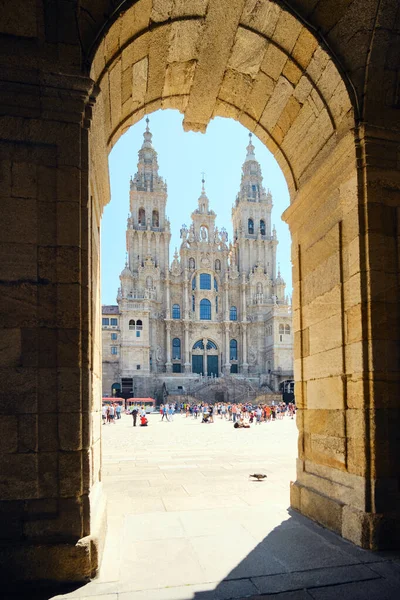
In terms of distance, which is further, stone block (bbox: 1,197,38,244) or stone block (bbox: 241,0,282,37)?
stone block (bbox: 241,0,282,37)

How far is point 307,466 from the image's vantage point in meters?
6.69

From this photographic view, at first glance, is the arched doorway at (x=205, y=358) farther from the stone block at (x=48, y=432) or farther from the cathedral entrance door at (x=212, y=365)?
the stone block at (x=48, y=432)

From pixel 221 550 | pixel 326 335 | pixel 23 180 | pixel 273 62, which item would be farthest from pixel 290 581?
pixel 273 62

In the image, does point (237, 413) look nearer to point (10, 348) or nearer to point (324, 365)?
point (324, 365)

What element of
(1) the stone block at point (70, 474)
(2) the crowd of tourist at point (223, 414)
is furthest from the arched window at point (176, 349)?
(1) the stone block at point (70, 474)

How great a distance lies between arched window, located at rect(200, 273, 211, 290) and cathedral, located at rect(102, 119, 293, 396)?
0.14 meters

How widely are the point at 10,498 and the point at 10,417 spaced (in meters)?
0.75

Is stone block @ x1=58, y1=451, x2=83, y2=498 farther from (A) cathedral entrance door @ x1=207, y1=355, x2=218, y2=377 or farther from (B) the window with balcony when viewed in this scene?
(B) the window with balcony

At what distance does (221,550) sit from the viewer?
5168 millimetres

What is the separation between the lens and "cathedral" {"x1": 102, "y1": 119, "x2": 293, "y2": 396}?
188 ft

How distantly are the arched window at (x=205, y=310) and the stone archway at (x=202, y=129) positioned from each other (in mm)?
56966

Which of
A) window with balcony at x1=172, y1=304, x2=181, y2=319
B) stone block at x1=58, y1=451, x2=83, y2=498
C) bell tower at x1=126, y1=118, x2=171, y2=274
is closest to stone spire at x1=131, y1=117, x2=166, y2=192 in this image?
bell tower at x1=126, y1=118, x2=171, y2=274

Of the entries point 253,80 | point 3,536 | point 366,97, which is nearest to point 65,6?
point 253,80

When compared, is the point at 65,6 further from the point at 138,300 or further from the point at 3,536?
the point at 138,300
